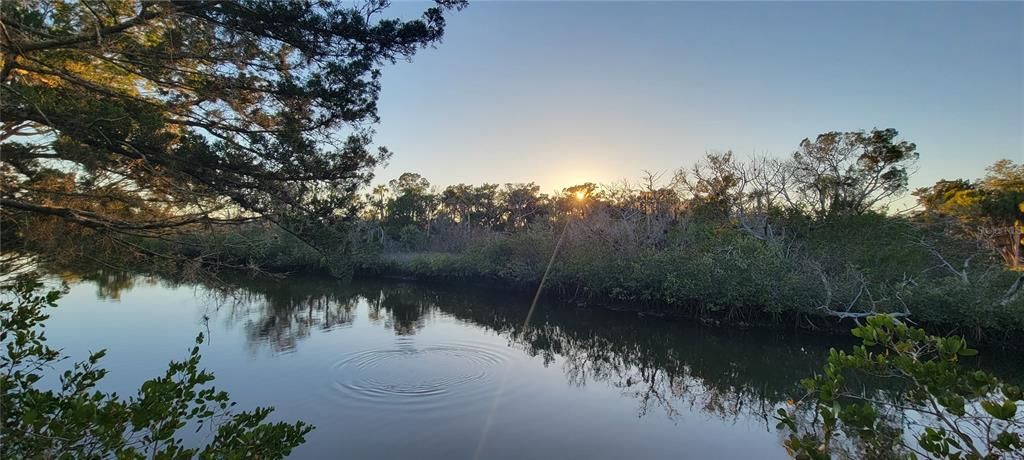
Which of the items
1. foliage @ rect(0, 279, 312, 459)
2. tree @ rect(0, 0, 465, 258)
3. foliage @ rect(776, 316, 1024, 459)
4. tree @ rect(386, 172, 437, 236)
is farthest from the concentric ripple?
tree @ rect(386, 172, 437, 236)

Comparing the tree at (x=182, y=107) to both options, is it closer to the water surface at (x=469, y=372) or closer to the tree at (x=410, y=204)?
the water surface at (x=469, y=372)

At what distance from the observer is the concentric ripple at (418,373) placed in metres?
7.14

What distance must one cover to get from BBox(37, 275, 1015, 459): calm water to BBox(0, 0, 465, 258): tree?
5.30ft

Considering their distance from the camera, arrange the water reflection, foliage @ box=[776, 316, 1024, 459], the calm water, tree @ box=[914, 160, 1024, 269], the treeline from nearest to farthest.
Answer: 1. foliage @ box=[776, 316, 1024, 459]
2. the calm water
3. the water reflection
4. the treeline
5. tree @ box=[914, 160, 1024, 269]

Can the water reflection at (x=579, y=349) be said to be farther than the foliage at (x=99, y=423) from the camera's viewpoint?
Yes

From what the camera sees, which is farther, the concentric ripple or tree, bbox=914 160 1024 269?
tree, bbox=914 160 1024 269

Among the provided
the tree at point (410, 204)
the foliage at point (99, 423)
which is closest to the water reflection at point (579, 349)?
the foliage at point (99, 423)

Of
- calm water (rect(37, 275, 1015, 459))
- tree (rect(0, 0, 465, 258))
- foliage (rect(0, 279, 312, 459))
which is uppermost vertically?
tree (rect(0, 0, 465, 258))

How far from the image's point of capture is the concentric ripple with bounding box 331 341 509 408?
281 inches

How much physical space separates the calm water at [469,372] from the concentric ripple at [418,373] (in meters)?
0.04

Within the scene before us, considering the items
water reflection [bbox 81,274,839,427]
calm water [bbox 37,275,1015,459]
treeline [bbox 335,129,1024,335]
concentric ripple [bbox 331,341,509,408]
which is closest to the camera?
calm water [bbox 37,275,1015,459]

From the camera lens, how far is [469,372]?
339 inches

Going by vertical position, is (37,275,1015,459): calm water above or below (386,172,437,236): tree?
below

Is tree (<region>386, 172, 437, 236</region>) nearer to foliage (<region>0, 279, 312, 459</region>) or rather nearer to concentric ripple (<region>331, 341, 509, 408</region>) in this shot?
concentric ripple (<region>331, 341, 509, 408</region>)
